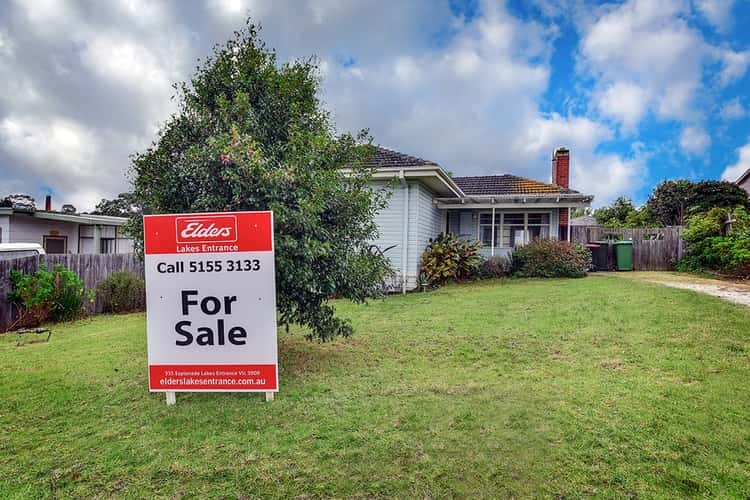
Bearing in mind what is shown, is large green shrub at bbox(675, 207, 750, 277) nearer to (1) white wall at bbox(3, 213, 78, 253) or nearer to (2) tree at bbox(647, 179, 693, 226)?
(2) tree at bbox(647, 179, 693, 226)

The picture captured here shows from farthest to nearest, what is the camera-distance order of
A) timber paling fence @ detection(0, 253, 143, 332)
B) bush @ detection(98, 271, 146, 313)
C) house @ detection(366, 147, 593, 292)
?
house @ detection(366, 147, 593, 292) → bush @ detection(98, 271, 146, 313) → timber paling fence @ detection(0, 253, 143, 332)

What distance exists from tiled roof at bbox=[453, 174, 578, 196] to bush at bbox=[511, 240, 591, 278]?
8.59ft

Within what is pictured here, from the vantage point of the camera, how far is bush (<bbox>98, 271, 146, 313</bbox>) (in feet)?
33.1

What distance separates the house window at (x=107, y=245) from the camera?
1720 centimetres

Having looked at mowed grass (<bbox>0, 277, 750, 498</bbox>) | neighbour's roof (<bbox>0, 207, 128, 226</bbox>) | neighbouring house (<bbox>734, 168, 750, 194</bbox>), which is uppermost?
neighbouring house (<bbox>734, 168, 750, 194</bbox>)

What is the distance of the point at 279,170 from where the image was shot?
13.6 ft

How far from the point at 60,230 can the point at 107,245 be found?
2431 mm

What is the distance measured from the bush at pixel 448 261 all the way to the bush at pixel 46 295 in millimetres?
8963

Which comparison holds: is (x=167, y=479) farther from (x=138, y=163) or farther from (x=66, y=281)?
(x=66, y=281)

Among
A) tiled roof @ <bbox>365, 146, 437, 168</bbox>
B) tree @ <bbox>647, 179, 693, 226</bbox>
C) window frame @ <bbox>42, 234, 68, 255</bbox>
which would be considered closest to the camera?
tiled roof @ <bbox>365, 146, 437, 168</bbox>

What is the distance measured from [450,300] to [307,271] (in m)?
6.23

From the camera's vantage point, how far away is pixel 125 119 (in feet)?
33.5

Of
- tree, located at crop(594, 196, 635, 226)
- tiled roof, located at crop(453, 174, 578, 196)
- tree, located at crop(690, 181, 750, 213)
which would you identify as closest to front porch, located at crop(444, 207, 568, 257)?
tiled roof, located at crop(453, 174, 578, 196)

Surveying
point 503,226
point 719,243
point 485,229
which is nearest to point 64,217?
point 485,229
